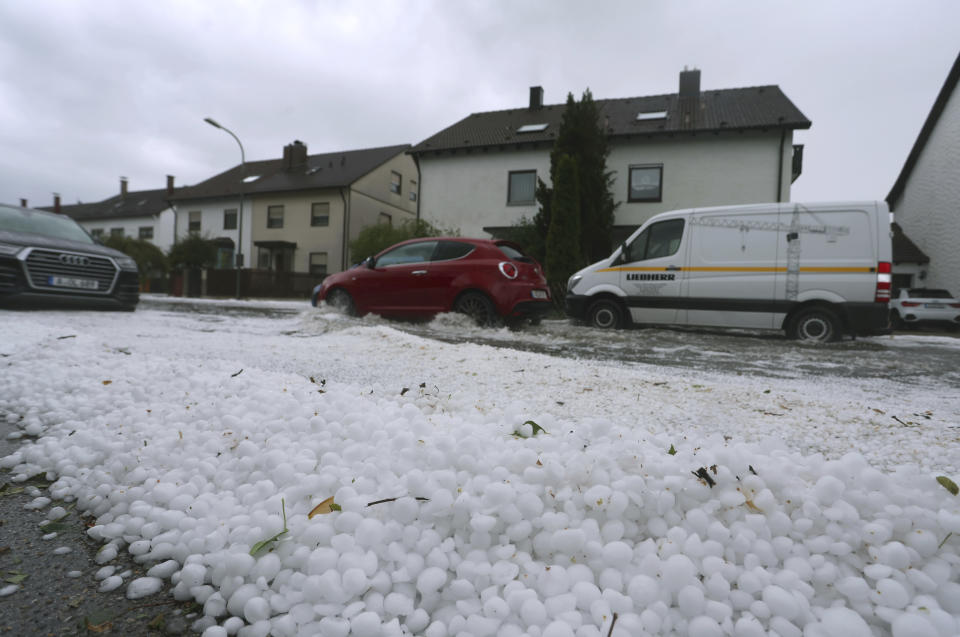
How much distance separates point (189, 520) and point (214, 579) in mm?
261

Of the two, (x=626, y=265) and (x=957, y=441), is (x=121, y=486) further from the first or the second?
(x=626, y=265)

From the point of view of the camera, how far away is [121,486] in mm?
1564

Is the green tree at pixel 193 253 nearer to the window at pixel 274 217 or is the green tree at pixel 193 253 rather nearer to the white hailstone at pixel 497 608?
the window at pixel 274 217

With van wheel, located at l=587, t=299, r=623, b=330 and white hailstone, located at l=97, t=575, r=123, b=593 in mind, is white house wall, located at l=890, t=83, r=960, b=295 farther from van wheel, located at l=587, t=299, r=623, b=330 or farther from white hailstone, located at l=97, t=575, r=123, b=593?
white hailstone, located at l=97, t=575, r=123, b=593

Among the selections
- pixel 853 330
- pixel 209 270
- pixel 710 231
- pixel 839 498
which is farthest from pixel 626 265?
pixel 209 270

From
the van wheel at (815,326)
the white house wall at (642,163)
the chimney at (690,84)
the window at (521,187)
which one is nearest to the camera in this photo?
the van wheel at (815,326)

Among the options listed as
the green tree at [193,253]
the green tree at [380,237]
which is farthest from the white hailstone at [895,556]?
the green tree at [193,253]

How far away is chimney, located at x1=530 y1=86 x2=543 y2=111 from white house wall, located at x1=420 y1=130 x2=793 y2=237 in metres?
4.04

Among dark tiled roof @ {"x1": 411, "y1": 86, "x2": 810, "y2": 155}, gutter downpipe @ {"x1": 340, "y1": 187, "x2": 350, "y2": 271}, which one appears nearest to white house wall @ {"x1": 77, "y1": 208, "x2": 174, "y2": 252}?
gutter downpipe @ {"x1": 340, "y1": 187, "x2": 350, "y2": 271}

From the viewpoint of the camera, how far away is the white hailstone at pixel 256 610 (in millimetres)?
1066

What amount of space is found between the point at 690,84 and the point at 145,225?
116 ft

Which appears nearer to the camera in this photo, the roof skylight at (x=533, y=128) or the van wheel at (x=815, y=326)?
the van wheel at (x=815, y=326)

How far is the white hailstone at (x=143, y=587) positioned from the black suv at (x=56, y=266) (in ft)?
23.2

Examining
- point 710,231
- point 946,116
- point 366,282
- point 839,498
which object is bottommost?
point 839,498
